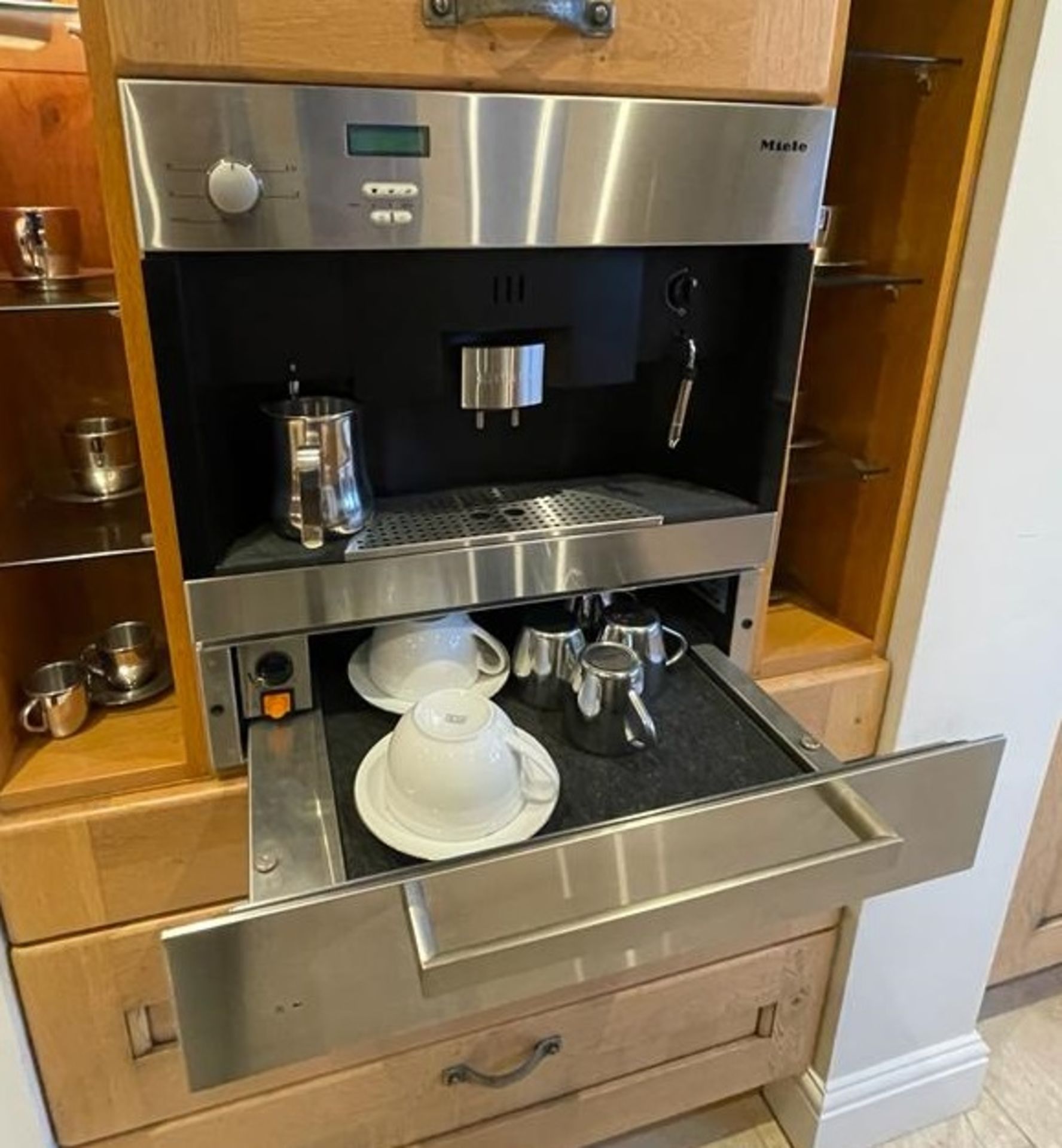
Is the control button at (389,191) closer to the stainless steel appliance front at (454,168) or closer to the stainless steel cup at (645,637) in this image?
the stainless steel appliance front at (454,168)

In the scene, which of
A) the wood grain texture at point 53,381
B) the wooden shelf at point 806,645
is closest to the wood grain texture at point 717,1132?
the wooden shelf at point 806,645

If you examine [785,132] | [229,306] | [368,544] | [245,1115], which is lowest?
[245,1115]

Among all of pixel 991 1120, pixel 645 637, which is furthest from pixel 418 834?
pixel 991 1120

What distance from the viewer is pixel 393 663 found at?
0.87 m

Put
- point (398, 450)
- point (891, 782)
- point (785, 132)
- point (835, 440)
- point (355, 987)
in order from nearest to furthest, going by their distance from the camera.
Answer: point (355, 987)
point (891, 782)
point (785, 132)
point (398, 450)
point (835, 440)

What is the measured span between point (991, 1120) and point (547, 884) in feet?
4.21

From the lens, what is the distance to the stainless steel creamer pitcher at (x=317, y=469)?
2.61 feet

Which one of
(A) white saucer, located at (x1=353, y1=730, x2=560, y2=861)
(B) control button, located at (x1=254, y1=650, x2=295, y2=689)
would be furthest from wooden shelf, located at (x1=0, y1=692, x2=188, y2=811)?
(A) white saucer, located at (x1=353, y1=730, x2=560, y2=861)

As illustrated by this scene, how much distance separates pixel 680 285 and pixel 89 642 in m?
0.77

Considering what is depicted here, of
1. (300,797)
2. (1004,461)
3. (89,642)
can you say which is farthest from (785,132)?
(89,642)

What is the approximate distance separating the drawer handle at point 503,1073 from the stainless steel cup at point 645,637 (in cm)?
54

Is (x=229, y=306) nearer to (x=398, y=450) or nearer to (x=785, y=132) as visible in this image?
(x=398, y=450)

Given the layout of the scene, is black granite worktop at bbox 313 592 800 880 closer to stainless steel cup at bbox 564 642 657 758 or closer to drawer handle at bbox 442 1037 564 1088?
stainless steel cup at bbox 564 642 657 758

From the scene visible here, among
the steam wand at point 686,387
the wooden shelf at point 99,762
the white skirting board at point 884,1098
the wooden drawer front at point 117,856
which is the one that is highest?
the steam wand at point 686,387
